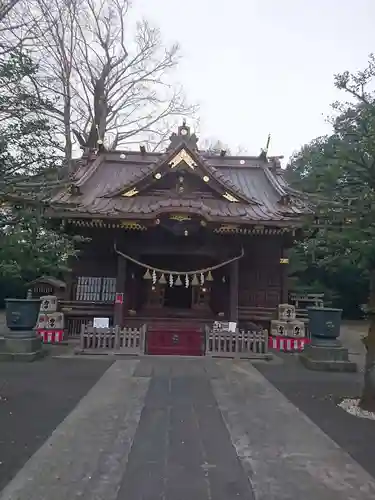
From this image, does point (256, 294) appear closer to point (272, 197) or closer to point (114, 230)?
point (272, 197)

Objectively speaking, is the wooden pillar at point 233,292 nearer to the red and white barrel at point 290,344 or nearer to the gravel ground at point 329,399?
the red and white barrel at point 290,344

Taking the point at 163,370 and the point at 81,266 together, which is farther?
the point at 81,266

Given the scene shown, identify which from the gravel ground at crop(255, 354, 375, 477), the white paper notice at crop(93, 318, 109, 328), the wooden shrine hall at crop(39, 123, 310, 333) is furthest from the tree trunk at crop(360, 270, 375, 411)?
the white paper notice at crop(93, 318, 109, 328)

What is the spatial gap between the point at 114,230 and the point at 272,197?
6.53 meters

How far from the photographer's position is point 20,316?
35.3 feet

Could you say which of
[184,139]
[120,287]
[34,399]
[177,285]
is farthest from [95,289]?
[34,399]

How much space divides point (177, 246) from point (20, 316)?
17.3ft

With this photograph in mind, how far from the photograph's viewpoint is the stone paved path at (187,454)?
3795 millimetres

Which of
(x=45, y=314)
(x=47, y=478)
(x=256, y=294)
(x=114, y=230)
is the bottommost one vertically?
(x=47, y=478)

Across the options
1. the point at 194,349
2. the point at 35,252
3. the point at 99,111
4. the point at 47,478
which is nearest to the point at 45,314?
the point at 194,349

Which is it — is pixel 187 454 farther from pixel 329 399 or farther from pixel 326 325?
pixel 326 325

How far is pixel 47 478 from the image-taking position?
3959 mm

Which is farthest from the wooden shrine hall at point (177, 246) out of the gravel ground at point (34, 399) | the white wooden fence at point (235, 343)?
the gravel ground at point (34, 399)

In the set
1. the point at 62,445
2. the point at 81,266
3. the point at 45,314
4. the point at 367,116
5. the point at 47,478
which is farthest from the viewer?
the point at 81,266
